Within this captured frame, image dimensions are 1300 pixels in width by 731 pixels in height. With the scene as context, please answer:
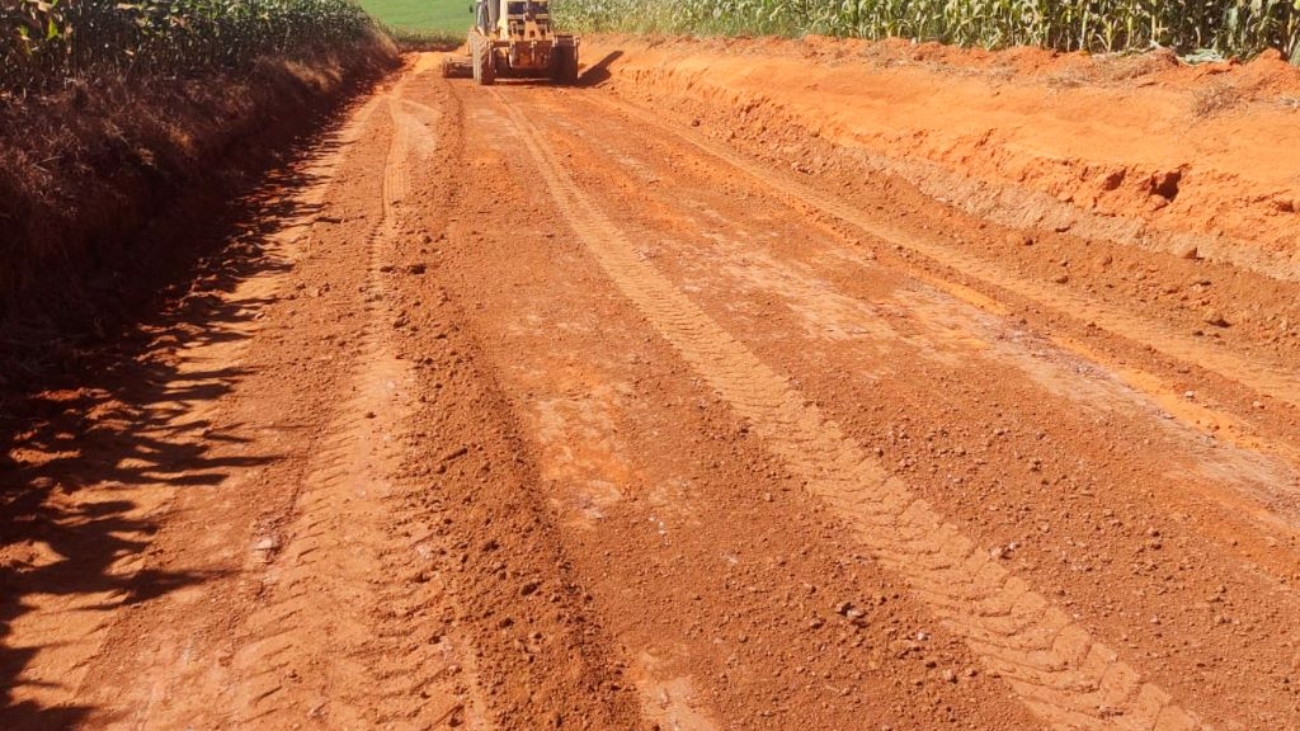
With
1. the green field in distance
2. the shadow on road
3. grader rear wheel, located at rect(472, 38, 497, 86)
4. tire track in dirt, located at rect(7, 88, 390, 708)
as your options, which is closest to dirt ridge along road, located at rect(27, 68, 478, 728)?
tire track in dirt, located at rect(7, 88, 390, 708)

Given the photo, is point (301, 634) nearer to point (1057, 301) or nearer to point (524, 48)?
point (1057, 301)

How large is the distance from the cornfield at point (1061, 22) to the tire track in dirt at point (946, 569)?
8.77m

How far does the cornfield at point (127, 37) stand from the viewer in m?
9.70

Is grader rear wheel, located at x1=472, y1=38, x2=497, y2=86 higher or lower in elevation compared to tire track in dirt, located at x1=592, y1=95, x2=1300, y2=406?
higher

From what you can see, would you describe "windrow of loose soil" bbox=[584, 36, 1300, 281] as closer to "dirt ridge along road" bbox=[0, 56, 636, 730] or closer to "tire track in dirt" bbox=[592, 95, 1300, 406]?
"tire track in dirt" bbox=[592, 95, 1300, 406]

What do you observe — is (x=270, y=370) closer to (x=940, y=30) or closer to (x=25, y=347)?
(x=25, y=347)

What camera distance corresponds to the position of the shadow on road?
14.0ft

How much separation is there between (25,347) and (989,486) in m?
6.57

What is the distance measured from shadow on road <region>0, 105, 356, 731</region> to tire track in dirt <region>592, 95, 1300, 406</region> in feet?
20.3

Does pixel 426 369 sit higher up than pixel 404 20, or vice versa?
pixel 404 20

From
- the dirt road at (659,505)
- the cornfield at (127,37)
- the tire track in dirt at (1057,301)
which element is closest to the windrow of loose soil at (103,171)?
the cornfield at (127,37)

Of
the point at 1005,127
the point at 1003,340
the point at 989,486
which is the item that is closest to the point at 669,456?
the point at 989,486

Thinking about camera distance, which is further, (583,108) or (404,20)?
(404,20)

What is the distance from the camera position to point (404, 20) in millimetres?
63875
